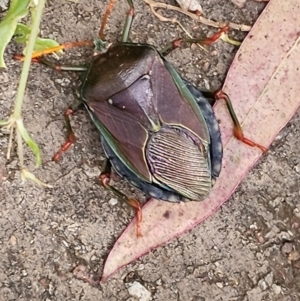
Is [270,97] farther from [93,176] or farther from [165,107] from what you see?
[93,176]

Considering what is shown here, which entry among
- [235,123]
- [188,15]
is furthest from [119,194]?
[188,15]

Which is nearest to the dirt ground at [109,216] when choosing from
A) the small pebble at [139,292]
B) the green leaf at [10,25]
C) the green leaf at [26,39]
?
the small pebble at [139,292]

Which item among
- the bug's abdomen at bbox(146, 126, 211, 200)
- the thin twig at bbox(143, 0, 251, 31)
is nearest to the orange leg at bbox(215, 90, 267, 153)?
the bug's abdomen at bbox(146, 126, 211, 200)

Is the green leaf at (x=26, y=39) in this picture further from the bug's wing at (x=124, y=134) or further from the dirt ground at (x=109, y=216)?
the bug's wing at (x=124, y=134)

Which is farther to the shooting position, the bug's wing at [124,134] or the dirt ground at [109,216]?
the dirt ground at [109,216]

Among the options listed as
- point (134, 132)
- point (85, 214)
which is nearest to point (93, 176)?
point (85, 214)

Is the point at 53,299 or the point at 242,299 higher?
the point at 242,299

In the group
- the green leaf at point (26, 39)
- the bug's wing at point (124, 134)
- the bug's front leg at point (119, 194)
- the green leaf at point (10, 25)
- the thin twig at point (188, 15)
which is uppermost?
Result: the thin twig at point (188, 15)
